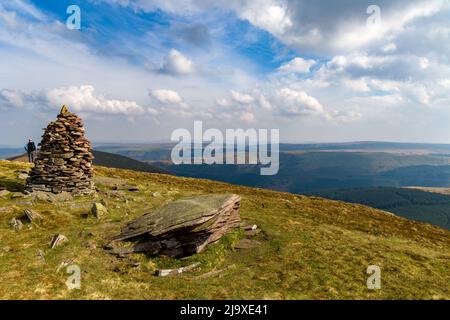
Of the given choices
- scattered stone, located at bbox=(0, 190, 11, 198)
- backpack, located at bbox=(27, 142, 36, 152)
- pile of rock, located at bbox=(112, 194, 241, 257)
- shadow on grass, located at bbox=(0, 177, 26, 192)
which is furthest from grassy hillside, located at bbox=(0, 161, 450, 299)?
backpack, located at bbox=(27, 142, 36, 152)

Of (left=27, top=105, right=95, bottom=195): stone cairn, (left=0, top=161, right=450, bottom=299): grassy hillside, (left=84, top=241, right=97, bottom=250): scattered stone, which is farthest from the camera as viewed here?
(left=27, top=105, right=95, bottom=195): stone cairn

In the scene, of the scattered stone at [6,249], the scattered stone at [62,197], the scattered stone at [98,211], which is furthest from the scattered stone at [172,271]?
the scattered stone at [62,197]

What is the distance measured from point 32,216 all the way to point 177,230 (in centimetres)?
1543

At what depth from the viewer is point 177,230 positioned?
26.2 metres

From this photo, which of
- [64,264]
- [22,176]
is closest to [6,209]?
[64,264]

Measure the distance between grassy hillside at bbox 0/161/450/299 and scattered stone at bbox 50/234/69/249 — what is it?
1.52ft

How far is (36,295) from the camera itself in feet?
58.7

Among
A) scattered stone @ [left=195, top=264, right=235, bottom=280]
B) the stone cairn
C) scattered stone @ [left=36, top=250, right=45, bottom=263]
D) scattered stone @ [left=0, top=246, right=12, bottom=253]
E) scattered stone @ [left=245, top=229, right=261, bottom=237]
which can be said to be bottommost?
scattered stone @ [left=195, top=264, right=235, bottom=280]

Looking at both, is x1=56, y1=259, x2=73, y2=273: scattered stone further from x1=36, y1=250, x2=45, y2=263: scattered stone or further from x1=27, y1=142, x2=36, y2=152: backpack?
x1=27, y1=142, x2=36, y2=152: backpack

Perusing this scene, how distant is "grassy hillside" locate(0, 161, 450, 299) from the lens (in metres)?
19.8

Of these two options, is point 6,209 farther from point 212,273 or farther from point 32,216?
point 212,273

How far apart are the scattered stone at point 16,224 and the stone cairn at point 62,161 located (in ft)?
36.1

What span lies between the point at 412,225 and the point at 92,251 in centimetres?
4497
